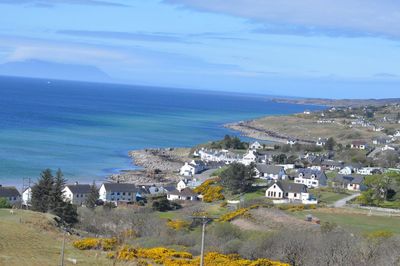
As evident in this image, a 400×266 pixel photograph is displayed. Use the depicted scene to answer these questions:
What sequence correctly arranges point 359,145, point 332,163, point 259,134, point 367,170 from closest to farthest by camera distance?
point 367,170
point 332,163
point 359,145
point 259,134

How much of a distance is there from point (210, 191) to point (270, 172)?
11585mm

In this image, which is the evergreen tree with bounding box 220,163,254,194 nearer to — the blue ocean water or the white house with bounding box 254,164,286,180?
the white house with bounding box 254,164,286,180

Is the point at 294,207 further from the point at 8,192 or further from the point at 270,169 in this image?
the point at 8,192

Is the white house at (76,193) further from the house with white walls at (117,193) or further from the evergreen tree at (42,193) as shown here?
the evergreen tree at (42,193)

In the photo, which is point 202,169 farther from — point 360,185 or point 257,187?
point 360,185

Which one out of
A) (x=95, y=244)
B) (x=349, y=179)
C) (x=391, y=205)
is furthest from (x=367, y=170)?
(x=95, y=244)

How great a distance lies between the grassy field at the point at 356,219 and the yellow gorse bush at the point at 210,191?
10514 millimetres

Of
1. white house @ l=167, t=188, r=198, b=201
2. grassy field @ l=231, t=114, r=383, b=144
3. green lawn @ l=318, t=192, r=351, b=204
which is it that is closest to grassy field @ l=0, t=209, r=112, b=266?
white house @ l=167, t=188, r=198, b=201

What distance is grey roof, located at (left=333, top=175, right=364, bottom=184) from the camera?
2090 inches

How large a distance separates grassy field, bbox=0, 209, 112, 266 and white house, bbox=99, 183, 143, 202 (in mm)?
22064

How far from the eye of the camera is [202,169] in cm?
6881

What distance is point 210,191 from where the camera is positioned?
50000mm

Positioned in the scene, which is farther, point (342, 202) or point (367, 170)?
point (367, 170)

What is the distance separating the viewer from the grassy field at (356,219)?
33.0 m
